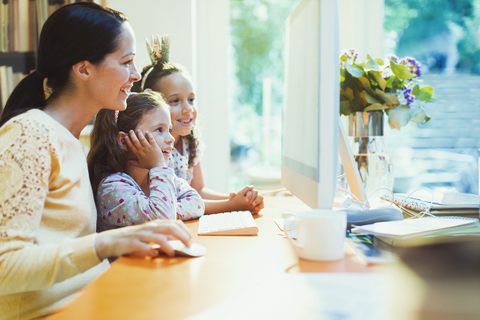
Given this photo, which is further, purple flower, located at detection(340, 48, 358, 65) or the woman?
purple flower, located at detection(340, 48, 358, 65)

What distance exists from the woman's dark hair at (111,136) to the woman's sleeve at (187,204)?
19 centimetres

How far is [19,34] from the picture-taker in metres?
1.96

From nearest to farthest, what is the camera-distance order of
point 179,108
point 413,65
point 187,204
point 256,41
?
point 187,204 < point 413,65 < point 179,108 < point 256,41

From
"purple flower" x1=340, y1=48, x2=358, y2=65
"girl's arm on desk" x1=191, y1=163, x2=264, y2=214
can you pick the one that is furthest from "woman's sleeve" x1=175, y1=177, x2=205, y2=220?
"purple flower" x1=340, y1=48, x2=358, y2=65

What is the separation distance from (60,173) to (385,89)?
3.54 ft

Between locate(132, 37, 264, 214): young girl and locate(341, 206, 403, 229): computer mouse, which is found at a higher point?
locate(132, 37, 264, 214): young girl

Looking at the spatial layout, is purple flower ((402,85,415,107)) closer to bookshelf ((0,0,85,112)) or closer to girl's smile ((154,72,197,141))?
girl's smile ((154,72,197,141))

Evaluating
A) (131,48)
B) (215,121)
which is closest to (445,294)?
(131,48)

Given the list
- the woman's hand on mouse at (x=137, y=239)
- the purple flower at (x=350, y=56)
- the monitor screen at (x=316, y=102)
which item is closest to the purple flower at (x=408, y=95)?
the purple flower at (x=350, y=56)

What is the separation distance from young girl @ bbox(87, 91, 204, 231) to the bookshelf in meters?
1.12

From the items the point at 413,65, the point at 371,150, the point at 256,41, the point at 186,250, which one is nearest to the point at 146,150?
the point at 186,250

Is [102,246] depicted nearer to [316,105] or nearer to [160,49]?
[316,105]

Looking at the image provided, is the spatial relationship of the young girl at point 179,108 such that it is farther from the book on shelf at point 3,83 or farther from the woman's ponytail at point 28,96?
the book on shelf at point 3,83

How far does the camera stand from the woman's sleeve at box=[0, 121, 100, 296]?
0.67 m
